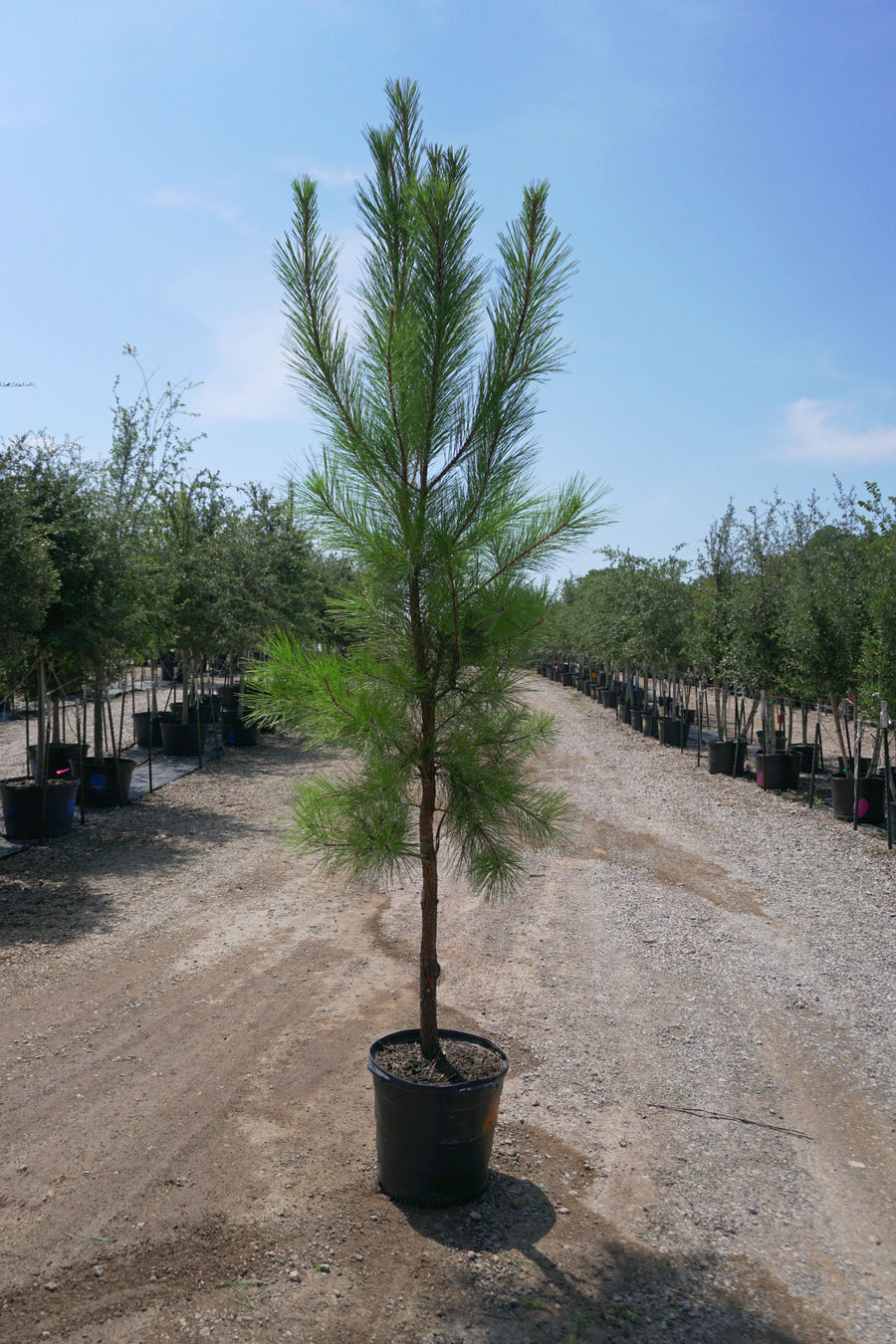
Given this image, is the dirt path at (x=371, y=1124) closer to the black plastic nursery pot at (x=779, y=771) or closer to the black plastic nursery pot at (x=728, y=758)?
the black plastic nursery pot at (x=779, y=771)

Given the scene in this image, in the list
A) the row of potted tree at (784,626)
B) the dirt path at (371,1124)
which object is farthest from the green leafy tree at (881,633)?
the dirt path at (371,1124)

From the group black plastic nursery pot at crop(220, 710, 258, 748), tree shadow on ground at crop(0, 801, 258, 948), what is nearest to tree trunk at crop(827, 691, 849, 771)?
tree shadow on ground at crop(0, 801, 258, 948)

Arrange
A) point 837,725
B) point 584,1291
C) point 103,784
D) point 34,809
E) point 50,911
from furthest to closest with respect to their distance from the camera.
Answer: point 837,725
point 103,784
point 34,809
point 50,911
point 584,1291

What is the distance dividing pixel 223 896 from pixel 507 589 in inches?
211

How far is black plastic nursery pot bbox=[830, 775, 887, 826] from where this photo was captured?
35.3 feet

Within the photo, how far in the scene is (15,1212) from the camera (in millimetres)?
3221

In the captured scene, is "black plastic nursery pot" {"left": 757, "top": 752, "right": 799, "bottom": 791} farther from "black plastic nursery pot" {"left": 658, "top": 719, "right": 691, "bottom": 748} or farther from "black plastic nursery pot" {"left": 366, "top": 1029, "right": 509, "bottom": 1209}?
"black plastic nursery pot" {"left": 366, "top": 1029, "right": 509, "bottom": 1209}

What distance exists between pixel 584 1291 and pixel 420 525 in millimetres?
2781

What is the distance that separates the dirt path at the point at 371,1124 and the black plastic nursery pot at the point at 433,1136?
0.26 feet

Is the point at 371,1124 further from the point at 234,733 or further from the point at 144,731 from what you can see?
the point at 234,733

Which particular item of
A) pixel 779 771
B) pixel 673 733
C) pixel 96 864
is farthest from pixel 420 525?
pixel 673 733

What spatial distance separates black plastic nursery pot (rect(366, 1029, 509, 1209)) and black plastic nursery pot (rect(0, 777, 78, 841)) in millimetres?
6978

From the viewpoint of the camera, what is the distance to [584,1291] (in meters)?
Result: 2.90

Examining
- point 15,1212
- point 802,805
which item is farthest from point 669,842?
point 15,1212
